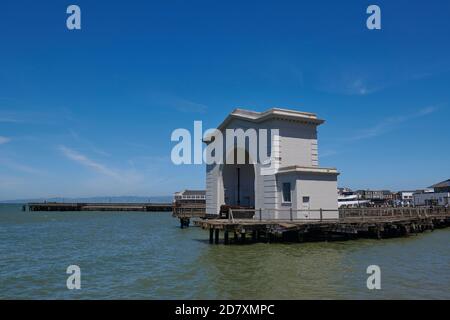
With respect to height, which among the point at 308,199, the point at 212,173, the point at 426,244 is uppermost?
the point at 212,173

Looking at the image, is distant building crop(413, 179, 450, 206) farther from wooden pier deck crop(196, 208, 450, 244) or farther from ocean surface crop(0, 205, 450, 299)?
ocean surface crop(0, 205, 450, 299)

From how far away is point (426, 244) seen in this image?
91.4ft

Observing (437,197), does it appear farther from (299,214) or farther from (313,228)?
(313,228)

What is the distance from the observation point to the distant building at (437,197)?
215 ft

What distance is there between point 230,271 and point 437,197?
63.0 m

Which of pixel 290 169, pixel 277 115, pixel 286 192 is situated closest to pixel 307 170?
pixel 290 169

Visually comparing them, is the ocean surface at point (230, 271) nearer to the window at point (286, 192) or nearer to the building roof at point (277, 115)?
the window at point (286, 192)

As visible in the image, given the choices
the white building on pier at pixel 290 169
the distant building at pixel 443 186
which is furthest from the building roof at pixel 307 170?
the distant building at pixel 443 186

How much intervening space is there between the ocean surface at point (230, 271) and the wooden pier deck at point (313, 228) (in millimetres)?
1135

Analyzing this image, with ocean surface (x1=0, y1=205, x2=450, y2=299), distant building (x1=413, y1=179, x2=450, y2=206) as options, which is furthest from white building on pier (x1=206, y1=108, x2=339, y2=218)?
distant building (x1=413, y1=179, x2=450, y2=206)

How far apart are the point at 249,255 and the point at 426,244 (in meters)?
14.7
